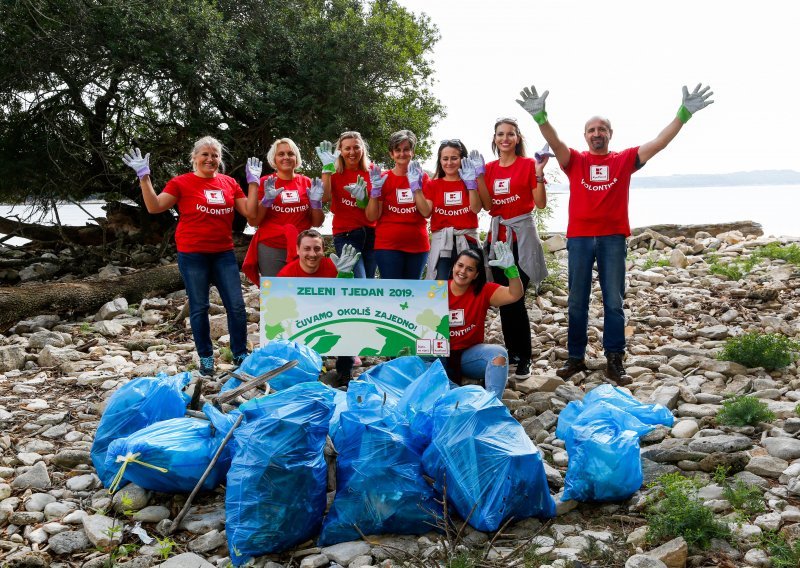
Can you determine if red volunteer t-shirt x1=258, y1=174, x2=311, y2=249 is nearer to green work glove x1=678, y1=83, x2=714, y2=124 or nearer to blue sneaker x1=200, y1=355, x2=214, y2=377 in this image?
blue sneaker x1=200, y1=355, x2=214, y2=377

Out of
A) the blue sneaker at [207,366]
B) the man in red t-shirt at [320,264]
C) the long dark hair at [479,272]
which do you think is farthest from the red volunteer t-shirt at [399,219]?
the blue sneaker at [207,366]

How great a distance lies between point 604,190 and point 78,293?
6.19 meters

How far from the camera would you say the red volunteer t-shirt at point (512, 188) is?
533 cm

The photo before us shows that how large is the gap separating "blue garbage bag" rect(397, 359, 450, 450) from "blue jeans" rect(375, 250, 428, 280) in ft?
6.08

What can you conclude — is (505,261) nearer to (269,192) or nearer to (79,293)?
(269,192)

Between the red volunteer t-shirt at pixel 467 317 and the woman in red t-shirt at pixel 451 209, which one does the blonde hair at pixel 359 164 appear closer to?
the woman in red t-shirt at pixel 451 209

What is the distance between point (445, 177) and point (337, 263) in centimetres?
104

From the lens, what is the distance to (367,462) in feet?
10.7

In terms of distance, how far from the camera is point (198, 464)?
3664 mm

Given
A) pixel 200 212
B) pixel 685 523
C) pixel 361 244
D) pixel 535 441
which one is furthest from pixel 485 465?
pixel 200 212

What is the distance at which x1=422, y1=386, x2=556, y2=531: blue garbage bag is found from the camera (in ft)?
10.5

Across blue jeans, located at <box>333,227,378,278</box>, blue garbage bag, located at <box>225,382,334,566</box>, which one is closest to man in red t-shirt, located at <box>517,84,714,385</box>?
blue jeans, located at <box>333,227,378,278</box>

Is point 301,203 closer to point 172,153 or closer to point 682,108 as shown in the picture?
point 682,108

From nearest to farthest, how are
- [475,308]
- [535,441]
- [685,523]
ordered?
1. [685,523]
2. [535,441]
3. [475,308]
